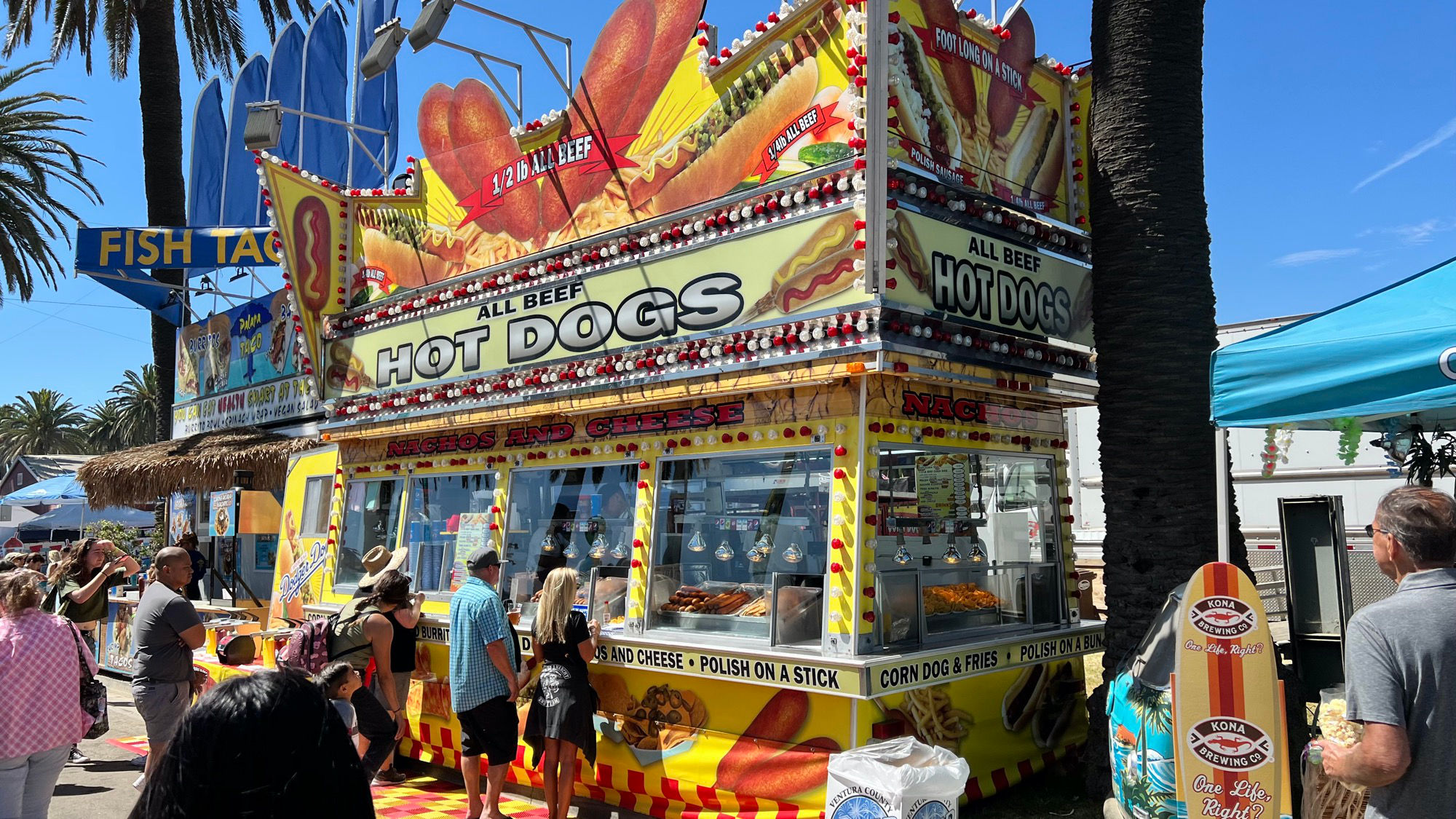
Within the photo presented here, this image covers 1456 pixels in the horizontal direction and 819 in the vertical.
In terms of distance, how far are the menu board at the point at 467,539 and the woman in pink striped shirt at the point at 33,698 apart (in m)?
3.83

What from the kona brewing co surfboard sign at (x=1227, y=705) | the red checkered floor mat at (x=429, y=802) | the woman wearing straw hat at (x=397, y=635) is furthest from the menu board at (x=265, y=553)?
the kona brewing co surfboard sign at (x=1227, y=705)

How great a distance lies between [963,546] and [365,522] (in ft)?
20.0

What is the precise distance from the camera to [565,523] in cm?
798

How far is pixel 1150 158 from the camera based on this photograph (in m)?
6.29

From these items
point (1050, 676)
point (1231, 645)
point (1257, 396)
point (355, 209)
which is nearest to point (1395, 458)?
point (1257, 396)

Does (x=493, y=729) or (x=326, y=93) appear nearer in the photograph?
(x=493, y=729)

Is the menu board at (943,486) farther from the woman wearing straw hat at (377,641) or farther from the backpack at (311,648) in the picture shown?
the backpack at (311,648)

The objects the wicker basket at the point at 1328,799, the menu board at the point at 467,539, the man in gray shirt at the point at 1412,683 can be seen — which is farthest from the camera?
the menu board at the point at 467,539

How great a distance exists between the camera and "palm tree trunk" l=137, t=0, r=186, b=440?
17.2 metres

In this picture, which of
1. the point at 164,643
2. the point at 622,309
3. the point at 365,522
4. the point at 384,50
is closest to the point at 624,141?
the point at 622,309

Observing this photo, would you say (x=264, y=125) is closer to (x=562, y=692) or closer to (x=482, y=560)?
(x=482, y=560)

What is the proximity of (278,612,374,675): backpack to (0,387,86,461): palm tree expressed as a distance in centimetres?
5709

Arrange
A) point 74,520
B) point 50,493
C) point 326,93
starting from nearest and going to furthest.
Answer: point 326,93
point 50,493
point 74,520

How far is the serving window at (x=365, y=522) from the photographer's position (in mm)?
9750
